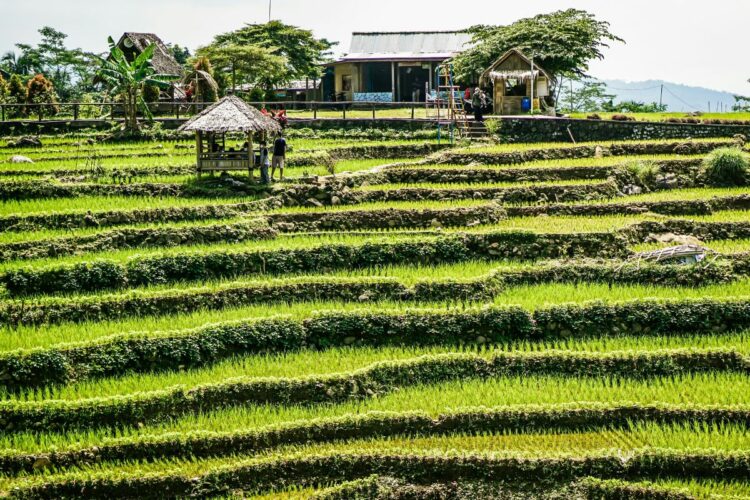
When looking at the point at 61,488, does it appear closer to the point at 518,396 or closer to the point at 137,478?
the point at 137,478

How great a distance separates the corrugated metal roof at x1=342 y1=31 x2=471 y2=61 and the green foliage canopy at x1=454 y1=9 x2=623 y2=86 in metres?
5.47

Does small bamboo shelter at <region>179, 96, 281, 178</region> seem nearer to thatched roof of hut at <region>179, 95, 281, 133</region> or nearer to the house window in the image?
thatched roof of hut at <region>179, 95, 281, 133</region>

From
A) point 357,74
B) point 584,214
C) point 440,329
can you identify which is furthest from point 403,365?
point 357,74

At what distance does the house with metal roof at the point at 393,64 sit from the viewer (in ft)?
140

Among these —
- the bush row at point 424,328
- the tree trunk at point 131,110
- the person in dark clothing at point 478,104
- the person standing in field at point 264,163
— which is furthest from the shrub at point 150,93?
the bush row at point 424,328

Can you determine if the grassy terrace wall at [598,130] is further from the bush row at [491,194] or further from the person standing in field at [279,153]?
the person standing in field at [279,153]

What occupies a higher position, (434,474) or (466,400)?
(466,400)

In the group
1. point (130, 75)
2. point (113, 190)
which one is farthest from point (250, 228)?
point (130, 75)

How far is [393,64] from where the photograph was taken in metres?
42.8

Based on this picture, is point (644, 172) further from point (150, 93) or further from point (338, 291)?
point (150, 93)

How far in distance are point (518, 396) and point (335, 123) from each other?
20.9 metres

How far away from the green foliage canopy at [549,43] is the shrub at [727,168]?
11.8 meters

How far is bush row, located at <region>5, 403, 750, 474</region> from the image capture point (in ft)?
44.5

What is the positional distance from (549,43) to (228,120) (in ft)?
54.8
